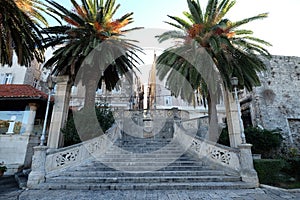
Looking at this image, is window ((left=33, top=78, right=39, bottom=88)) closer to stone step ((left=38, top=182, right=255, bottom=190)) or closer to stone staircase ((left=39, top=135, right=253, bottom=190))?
stone staircase ((left=39, top=135, right=253, bottom=190))

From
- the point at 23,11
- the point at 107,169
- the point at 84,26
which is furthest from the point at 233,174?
the point at 23,11

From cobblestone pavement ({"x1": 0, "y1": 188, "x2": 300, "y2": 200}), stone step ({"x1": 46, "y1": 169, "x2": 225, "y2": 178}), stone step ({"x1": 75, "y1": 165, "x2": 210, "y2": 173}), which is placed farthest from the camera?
stone step ({"x1": 75, "y1": 165, "x2": 210, "y2": 173})

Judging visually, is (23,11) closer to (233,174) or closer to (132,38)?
(132,38)

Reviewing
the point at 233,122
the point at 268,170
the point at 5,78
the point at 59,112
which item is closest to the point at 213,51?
the point at 233,122

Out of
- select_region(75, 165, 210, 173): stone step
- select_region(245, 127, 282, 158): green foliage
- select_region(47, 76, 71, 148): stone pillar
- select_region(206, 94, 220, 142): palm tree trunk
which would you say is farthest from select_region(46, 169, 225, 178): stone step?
select_region(245, 127, 282, 158): green foliage

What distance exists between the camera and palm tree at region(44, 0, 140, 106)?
8274 millimetres

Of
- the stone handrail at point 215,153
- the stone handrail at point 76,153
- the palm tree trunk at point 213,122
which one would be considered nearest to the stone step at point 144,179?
the stone handrail at point 215,153

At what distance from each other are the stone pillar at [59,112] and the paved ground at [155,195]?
3186mm

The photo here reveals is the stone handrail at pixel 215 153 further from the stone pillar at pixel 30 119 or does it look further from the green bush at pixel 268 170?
the stone pillar at pixel 30 119

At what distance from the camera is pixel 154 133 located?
535 inches

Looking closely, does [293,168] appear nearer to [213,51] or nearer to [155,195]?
[213,51]

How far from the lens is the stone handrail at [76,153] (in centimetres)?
616

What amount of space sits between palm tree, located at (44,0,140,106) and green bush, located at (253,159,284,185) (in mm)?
8147

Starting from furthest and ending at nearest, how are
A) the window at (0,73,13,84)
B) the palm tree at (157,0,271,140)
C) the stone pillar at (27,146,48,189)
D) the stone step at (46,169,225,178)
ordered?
the window at (0,73,13,84) → the palm tree at (157,0,271,140) → the stone step at (46,169,225,178) → the stone pillar at (27,146,48,189)
